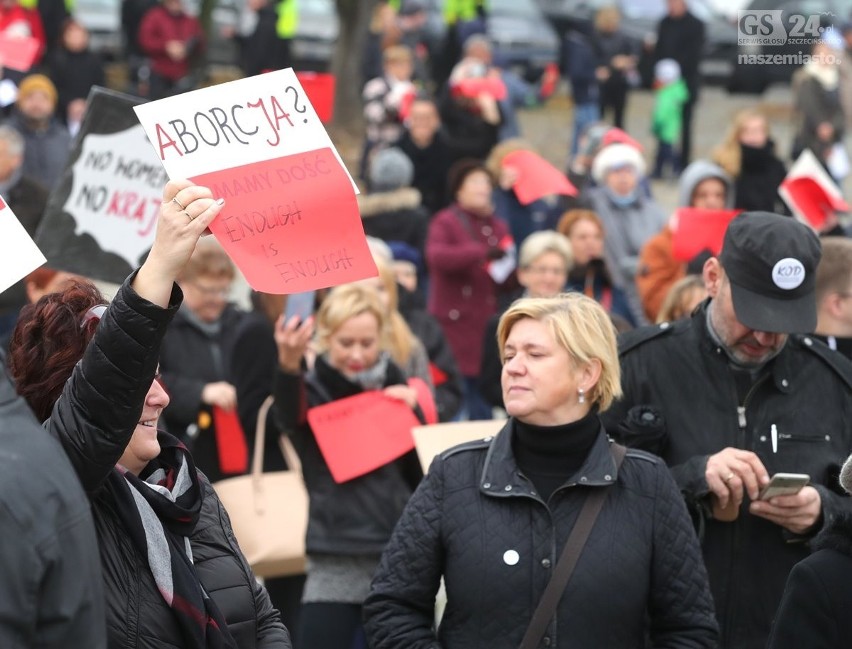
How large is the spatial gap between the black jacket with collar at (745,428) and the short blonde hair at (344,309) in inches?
55.8

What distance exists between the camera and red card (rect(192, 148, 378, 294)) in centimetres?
324

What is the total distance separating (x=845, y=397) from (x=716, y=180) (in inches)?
188

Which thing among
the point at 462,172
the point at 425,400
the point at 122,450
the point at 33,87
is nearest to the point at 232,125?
the point at 122,450

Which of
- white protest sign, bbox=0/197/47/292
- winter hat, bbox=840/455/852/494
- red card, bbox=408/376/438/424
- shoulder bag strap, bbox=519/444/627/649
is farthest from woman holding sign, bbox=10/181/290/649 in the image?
red card, bbox=408/376/438/424

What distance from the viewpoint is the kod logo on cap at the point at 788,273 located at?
4.15 m

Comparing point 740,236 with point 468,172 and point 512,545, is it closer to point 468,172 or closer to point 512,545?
point 512,545

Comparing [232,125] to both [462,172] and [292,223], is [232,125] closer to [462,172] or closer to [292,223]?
[292,223]

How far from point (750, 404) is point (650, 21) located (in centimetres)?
1944

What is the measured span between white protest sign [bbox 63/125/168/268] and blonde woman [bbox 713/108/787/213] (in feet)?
17.9

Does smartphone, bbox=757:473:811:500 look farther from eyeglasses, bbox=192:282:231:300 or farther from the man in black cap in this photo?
eyeglasses, bbox=192:282:231:300

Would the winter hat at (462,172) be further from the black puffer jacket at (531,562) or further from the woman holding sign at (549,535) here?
the black puffer jacket at (531,562)

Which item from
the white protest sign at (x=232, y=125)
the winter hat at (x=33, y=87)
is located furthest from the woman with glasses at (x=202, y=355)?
the winter hat at (x=33, y=87)

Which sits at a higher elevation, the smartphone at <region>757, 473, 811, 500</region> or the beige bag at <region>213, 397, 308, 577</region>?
the smartphone at <region>757, 473, 811, 500</region>

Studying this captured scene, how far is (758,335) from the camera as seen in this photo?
13.7ft
